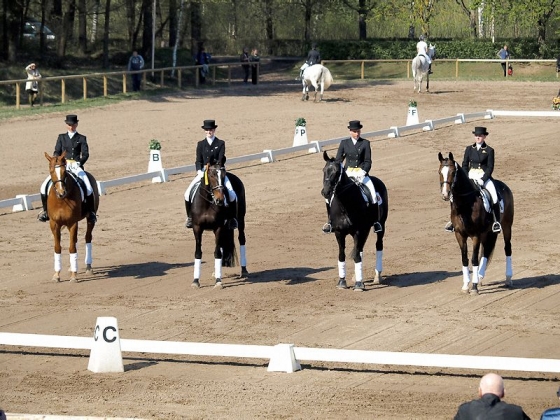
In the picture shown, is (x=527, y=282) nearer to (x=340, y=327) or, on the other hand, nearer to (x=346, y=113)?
(x=340, y=327)

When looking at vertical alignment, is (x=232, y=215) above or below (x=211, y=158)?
below

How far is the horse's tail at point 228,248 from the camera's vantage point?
690 inches

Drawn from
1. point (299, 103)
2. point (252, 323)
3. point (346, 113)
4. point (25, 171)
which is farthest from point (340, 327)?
point (299, 103)

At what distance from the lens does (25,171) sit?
30109 millimetres

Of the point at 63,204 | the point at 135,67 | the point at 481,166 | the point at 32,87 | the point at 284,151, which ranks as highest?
the point at 135,67

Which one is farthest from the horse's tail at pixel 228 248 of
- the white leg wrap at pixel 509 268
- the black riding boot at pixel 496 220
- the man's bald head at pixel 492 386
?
the man's bald head at pixel 492 386

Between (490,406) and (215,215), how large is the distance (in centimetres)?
945

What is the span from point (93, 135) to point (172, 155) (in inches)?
181

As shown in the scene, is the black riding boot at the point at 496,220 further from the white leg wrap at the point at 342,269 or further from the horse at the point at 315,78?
the horse at the point at 315,78

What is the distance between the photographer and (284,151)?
32531 mm

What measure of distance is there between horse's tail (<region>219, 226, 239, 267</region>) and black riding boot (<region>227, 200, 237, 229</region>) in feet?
0.39

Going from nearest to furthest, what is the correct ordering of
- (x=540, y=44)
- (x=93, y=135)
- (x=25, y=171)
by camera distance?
(x=25, y=171) < (x=93, y=135) < (x=540, y=44)

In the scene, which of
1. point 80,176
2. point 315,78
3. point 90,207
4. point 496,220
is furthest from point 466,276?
point 315,78

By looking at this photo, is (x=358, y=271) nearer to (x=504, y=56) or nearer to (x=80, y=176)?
(x=80, y=176)
